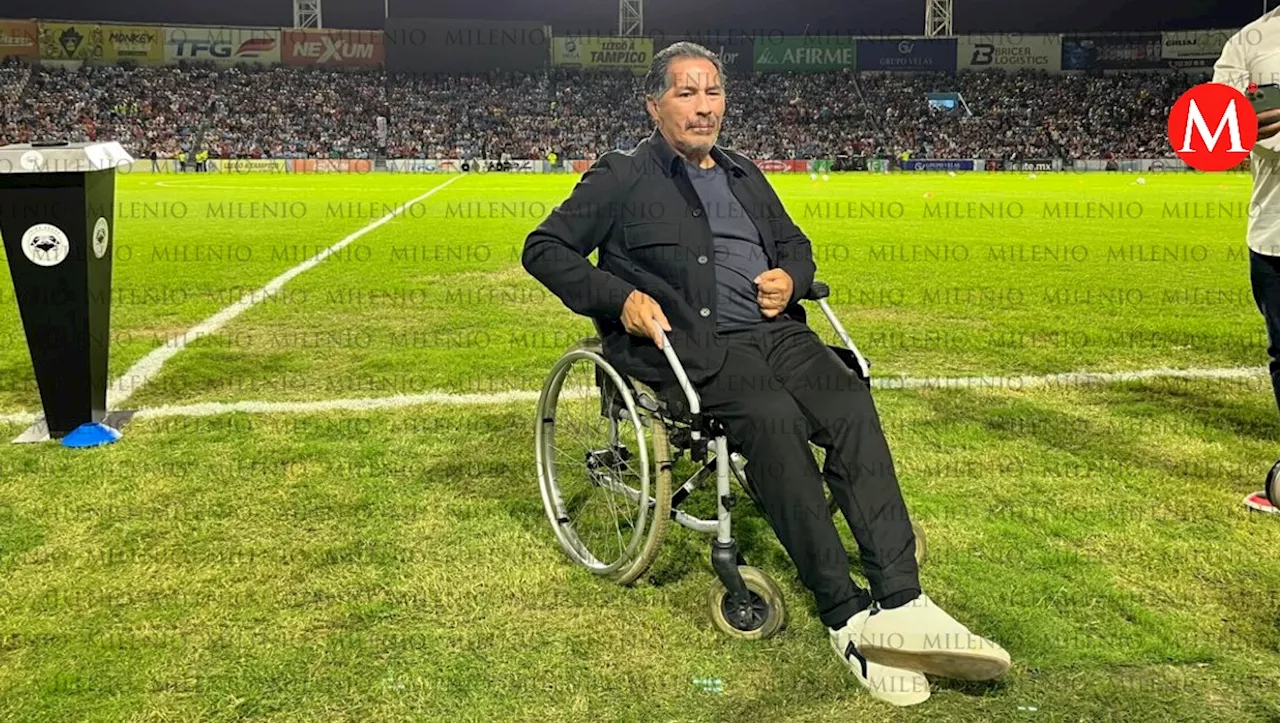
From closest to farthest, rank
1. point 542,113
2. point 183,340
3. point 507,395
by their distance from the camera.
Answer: point 507,395, point 183,340, point 542,113

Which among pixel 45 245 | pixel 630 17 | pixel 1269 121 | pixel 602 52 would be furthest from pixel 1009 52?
pixel 45 245

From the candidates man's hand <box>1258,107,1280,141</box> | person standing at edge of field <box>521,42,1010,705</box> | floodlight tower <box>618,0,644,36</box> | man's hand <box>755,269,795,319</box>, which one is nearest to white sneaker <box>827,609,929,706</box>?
person standing at edge of field <box>521,42,1010,705</box>

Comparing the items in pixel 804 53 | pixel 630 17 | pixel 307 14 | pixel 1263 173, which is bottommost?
pixel 1263 173

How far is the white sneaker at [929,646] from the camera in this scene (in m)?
2.56

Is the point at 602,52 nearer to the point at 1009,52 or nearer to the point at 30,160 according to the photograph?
the point at 1009,52

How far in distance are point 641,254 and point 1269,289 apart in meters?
2.49

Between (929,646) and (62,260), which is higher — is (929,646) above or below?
below

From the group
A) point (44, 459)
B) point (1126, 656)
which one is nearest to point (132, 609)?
point (44, 459)

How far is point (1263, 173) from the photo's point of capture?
3.88 m

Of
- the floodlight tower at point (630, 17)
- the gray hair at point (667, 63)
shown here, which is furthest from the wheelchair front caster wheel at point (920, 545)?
the floodlight tower at point (630, 17)

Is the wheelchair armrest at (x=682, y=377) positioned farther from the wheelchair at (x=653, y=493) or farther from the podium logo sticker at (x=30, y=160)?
the podium logo sticker at (x=30, y=160)

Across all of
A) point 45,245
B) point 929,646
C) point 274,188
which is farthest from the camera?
point 274,188

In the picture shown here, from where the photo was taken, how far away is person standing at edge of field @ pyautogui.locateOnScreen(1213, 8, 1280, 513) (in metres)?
3.71

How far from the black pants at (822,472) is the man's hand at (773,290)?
0.27 meters
